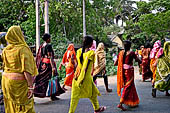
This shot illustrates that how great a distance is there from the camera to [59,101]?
724 cm

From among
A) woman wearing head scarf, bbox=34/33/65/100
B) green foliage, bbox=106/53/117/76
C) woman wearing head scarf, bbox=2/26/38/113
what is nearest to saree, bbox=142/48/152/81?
green foliage, bbox=106/53/117/76

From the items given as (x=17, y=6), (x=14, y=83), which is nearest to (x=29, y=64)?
(x=14, y=83)

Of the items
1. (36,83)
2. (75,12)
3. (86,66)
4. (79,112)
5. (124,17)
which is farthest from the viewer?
(124,17)

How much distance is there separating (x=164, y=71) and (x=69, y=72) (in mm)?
3589

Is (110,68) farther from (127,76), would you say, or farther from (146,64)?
(127,76)

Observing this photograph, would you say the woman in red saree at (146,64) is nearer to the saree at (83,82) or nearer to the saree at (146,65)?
the saree at (146,65)

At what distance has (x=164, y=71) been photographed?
7246mm

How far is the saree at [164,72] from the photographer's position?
23.6ft

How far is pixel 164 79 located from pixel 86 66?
10.9 ft

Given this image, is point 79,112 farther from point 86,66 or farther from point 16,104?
point 16,104

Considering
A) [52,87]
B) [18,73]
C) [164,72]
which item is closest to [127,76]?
[164,72]

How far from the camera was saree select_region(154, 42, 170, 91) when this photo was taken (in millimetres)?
7184

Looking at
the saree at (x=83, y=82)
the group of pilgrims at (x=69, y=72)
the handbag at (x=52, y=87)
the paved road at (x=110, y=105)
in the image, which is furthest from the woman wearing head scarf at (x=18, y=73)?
the handbag at (x=52, y=87)

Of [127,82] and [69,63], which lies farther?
[69,63]
